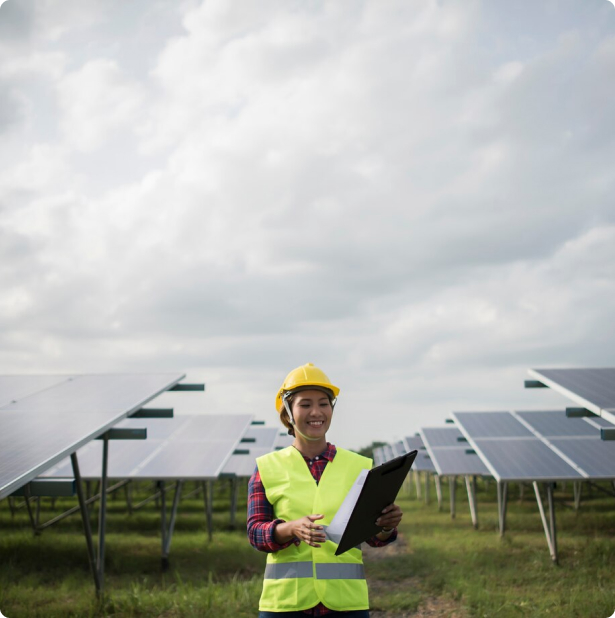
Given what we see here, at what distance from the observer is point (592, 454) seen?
13578 millimetres

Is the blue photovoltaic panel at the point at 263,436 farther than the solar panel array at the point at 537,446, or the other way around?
the blue photovoltaic panel at the point at 263,436

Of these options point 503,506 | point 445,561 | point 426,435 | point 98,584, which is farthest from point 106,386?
point 426,435

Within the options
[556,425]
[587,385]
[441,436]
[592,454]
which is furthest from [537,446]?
[441,436]

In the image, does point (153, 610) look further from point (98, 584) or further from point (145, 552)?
point (145, 552)

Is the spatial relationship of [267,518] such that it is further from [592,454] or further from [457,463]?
[457,463]

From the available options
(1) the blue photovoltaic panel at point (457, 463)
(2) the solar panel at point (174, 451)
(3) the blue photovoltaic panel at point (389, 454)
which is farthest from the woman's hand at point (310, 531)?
(3) the blue photovoltaic panel at point (389, 454)

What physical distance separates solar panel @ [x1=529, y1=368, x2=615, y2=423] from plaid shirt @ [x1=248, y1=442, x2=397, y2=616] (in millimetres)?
5103

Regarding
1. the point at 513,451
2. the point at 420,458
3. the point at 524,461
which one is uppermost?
the point at 513,451

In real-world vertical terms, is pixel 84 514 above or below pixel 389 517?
below

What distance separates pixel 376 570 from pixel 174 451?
490 cm

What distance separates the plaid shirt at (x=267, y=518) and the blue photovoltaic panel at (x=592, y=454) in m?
9.82

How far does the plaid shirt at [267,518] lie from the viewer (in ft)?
11.4

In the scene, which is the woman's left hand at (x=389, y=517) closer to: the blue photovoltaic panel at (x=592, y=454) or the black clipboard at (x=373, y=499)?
the black clipboard at (x=373, y=499)

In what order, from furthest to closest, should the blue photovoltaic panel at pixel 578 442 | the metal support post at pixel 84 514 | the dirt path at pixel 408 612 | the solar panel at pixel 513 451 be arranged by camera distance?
the blue photovoltaic panel at pixel 578 442, the solar panel at pixel 513 451, the dirt path at pixel 408 612, the metal support post at pixel 84 514
